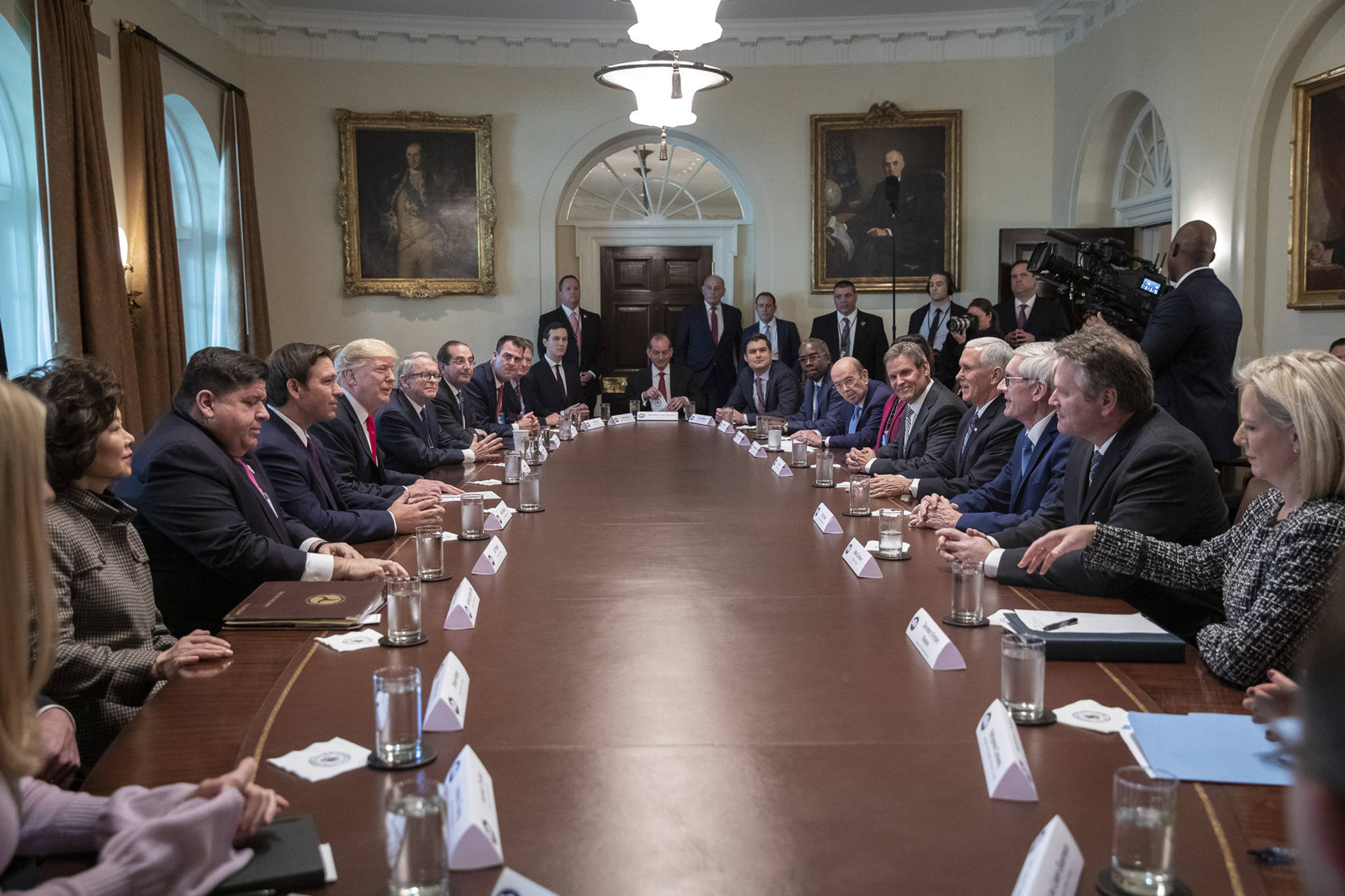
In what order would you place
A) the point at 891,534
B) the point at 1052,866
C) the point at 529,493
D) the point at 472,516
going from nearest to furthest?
the point at 1052,866 → the point at 891,534 → the point at 472,516 → the point at 529,493

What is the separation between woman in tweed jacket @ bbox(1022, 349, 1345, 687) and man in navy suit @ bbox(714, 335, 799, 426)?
20.3ft

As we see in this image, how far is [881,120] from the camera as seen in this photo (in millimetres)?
10328

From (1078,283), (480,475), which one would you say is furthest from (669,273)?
(480,475)

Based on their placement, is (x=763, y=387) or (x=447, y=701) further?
(x=763, y=387)

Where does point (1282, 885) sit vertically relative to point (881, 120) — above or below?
below

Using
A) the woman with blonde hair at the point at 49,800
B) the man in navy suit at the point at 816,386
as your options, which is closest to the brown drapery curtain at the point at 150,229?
the man in navy suit at the point at 816,386

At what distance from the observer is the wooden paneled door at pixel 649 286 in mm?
12469

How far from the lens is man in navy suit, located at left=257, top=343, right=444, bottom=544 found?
12.2 feet

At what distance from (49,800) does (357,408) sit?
3720 mm

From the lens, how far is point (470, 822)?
1.30m

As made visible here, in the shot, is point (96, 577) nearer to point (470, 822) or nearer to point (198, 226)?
point (470, 822)

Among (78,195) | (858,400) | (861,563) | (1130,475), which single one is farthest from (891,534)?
(78,195)

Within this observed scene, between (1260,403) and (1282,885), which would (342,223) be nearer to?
(1260,403)

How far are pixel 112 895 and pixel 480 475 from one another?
13.1ft
